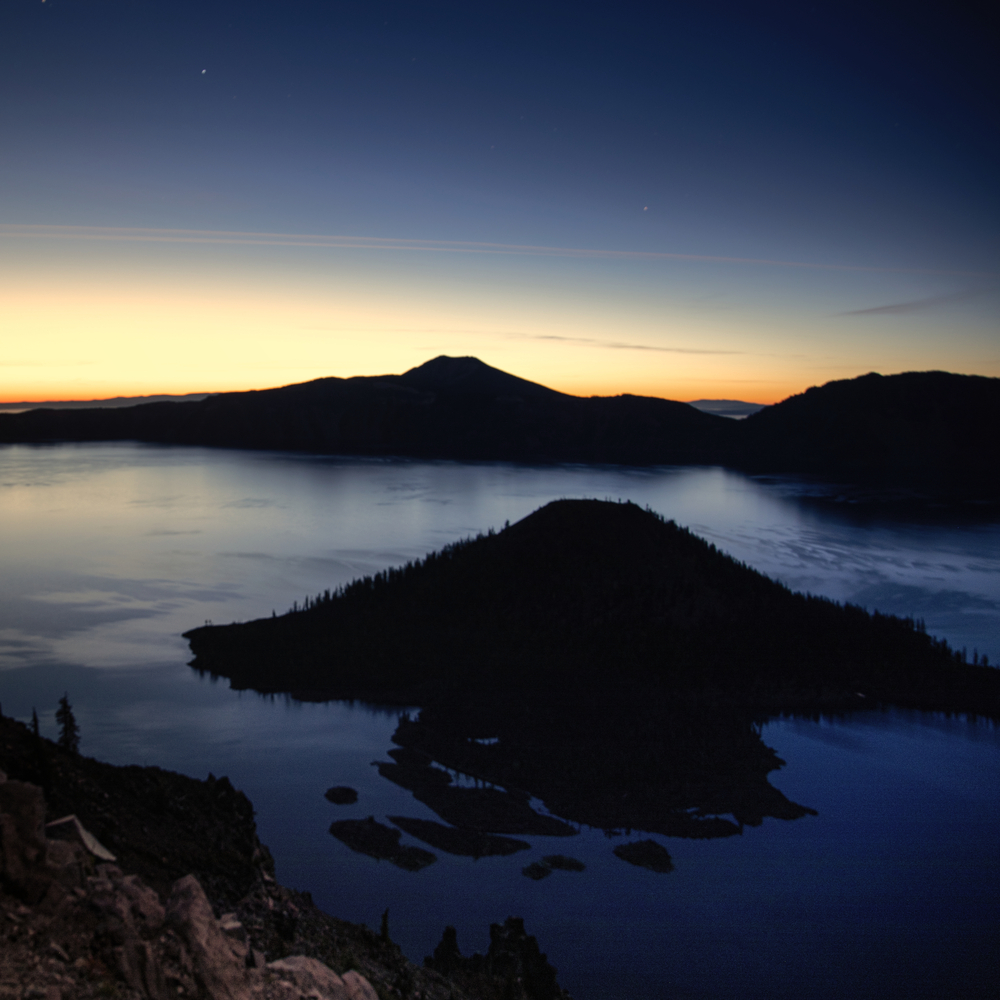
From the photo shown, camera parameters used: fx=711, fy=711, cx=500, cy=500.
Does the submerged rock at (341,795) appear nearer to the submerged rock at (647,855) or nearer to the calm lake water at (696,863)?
the calm lake water at (696,863)

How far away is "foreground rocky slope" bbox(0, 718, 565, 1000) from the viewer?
15.2 m

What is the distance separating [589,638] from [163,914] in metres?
98.8

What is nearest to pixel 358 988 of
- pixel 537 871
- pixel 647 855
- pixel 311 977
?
pixel 311 977

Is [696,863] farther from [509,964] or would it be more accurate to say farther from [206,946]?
[206,946]

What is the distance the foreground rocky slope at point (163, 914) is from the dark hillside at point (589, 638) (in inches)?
2212

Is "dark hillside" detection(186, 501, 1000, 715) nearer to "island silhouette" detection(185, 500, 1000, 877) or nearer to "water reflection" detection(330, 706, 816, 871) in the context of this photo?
"island silhouette" detection(185, 500, 1000, 877)

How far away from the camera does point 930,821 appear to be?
247 ft

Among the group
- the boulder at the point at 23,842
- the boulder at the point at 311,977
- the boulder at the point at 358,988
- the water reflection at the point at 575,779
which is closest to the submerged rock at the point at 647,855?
the water reflection at the point at 575,779

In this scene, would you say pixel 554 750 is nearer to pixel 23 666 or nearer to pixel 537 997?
pixel 537 997

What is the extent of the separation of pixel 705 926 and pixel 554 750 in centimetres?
2608

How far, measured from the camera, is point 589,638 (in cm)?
11344

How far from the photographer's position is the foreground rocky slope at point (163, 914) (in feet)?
50.0

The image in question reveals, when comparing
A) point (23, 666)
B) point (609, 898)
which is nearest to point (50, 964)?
point (609, 898)

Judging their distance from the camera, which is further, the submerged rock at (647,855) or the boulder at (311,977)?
the submerged rock at (647,855)
